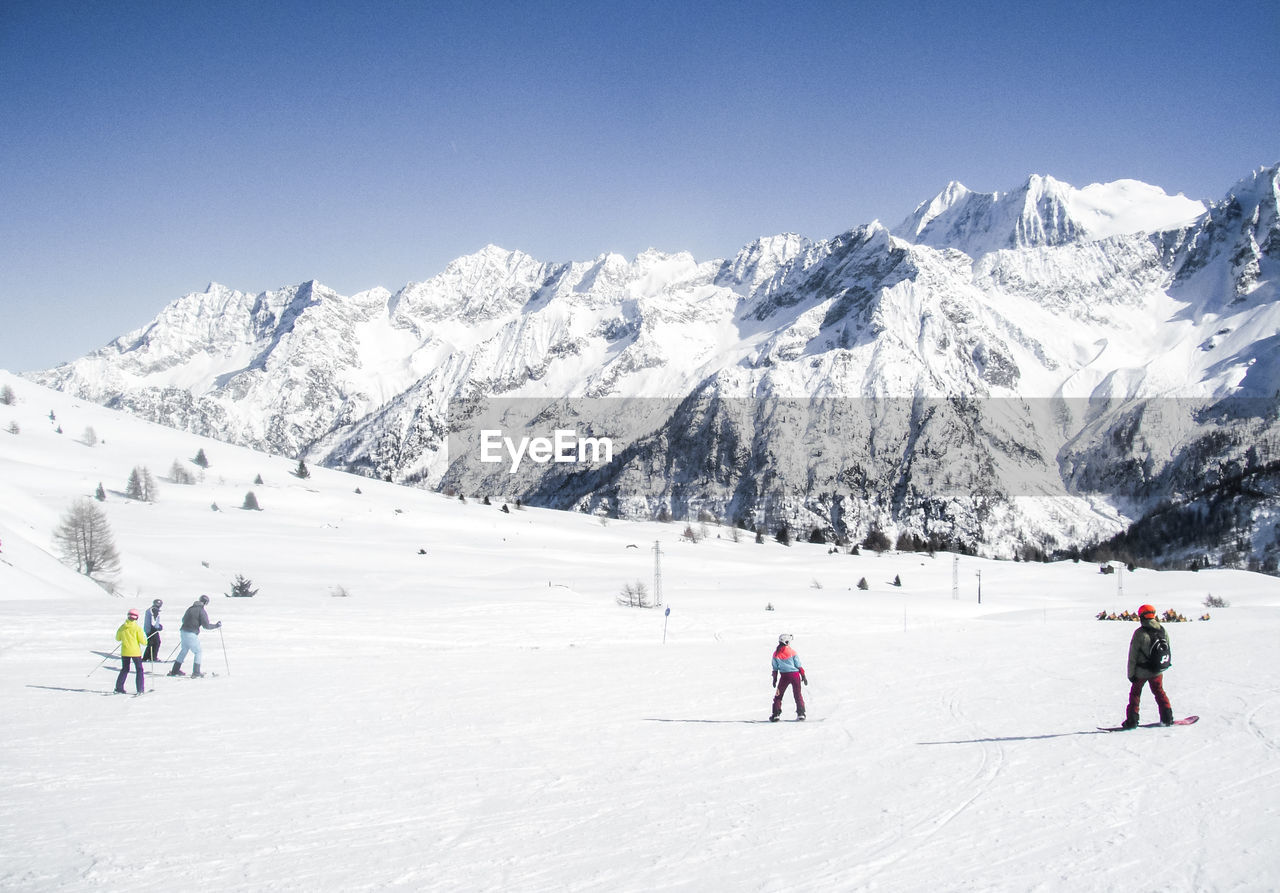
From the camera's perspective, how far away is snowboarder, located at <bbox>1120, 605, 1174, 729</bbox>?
1246cm

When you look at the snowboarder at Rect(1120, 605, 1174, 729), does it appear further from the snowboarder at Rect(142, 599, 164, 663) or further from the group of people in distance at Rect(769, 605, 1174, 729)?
the snowboarder at Rect(142, 599, 164, 663)

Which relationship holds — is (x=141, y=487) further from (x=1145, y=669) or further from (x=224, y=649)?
(x=1145, y=669)

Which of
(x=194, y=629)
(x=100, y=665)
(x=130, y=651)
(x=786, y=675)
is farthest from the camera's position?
(x=100, y=665)

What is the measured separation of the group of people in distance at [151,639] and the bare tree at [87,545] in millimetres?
23850

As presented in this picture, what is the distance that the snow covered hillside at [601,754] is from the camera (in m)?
7.54

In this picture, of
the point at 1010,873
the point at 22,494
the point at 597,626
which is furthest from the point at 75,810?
the point at 22,494

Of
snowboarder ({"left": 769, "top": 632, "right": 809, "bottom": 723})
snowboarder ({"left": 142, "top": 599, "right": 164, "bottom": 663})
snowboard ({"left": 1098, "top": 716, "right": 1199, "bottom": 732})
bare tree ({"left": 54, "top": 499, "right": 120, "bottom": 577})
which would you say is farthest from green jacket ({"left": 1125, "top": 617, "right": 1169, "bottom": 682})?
bare tree ({"left": 54, "top": 499, "right": 120, "bottom": 577})

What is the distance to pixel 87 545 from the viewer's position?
39312 mm

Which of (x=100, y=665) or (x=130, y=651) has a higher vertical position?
(x=130, y=651)

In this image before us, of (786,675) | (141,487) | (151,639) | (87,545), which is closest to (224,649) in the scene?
(151,639)

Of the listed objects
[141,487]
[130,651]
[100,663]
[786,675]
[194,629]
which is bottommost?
[100,663]

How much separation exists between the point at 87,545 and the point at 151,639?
1034 inches

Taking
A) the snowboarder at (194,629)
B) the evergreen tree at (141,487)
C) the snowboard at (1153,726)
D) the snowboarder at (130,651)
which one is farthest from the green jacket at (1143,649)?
the evergreen tree at (141,487)

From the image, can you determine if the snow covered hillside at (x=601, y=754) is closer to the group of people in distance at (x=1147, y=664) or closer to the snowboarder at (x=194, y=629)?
the group of people in distance at (x=1147, y=664)
